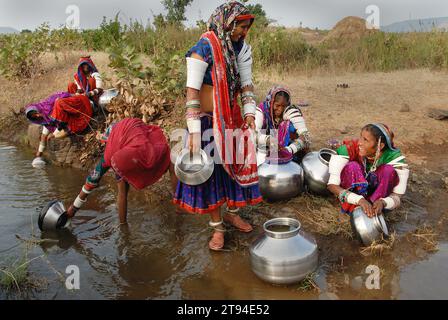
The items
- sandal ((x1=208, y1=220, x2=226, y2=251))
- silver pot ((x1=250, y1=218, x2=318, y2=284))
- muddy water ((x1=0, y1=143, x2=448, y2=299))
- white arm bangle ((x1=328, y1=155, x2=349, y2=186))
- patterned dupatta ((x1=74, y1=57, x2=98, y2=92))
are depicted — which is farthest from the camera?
patterned dupatta ((x1=74, y1=57, x2=98, y2=92))

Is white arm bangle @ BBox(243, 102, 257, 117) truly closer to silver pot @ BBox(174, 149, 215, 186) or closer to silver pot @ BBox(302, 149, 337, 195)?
silver pot @ BBox(174, 149, 215, 186)

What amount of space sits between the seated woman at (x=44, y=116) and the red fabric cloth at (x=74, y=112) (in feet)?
0.63

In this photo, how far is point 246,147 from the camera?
331cm

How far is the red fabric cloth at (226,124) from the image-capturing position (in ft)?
9.84

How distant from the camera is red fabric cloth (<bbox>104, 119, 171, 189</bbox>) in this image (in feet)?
10.8

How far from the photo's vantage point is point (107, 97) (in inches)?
241

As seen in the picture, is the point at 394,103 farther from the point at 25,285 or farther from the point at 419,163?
the point at 25,285

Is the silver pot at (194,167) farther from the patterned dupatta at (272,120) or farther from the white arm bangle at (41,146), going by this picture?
the white arm bangle at (41,146)

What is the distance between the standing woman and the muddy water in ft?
1.10

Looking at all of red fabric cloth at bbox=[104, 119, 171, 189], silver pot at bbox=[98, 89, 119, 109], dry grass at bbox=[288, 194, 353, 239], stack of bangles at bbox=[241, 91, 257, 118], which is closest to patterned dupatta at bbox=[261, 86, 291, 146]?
dry grass at bbox=[288, 194, 353, 239]

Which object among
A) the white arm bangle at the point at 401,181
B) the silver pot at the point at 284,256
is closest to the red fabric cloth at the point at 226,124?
the silver pot at the point at 284,256

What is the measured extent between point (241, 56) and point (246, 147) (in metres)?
0.71

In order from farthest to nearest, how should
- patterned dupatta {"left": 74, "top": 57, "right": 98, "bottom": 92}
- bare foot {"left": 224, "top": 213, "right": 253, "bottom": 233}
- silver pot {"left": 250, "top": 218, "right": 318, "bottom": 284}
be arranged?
patterned dupatta {"left": 74, "top": 57, "right": 98, "bottom": 92} → bare foot {"left": 224, "top": 213, "right": 253, "bottom": 233} → silver pot {"left": 250, "top": 218, "right": 318, "bottom": 284}
